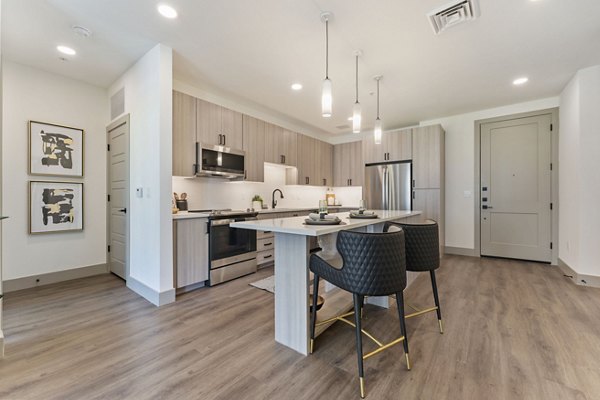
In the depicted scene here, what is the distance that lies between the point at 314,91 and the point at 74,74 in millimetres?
3241

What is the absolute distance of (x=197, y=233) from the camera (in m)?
3.01

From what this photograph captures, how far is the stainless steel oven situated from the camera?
3.16m

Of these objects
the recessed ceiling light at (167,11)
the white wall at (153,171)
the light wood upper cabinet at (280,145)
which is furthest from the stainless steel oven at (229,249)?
the recessed ceiling light at (167,11)

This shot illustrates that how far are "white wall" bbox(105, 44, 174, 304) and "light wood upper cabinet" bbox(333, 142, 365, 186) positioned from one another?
4.21m

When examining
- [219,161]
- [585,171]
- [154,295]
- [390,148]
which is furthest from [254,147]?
[585,171]

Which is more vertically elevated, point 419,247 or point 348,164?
point 348,164

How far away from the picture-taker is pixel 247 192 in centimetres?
450

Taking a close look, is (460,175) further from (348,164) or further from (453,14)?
(453,14)

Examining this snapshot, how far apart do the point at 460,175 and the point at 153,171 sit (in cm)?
512

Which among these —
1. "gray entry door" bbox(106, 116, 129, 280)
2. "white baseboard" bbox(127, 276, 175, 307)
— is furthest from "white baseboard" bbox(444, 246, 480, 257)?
"gray entry door" bbox(106, 116, 129, 280)

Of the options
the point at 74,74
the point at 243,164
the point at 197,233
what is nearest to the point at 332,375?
the point at 197,233

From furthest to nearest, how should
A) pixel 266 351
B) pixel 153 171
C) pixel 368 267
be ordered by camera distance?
pixel 153 171 < pixel 266 351 < pixel 368 267

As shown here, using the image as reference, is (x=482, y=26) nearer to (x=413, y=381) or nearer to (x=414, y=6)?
(x=414, y=6)

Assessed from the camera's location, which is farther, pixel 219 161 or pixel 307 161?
pixel 307 161
